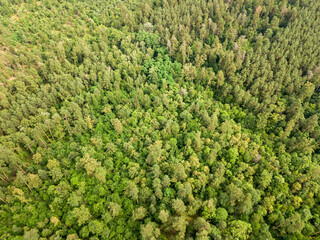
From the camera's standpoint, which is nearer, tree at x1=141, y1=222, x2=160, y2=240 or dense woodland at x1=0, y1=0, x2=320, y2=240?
tree at x1=141, y1=222, x2=160, y2=240

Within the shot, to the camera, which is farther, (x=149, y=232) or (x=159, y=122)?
(x=159, y=122)

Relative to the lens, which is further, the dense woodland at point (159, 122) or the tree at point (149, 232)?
the dense woodland at point (159, 122)

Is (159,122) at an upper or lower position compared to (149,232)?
upper

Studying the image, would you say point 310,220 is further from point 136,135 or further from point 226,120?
point 136,135

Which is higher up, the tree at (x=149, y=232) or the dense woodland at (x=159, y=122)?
the dense woodland at (x=159, y=122)

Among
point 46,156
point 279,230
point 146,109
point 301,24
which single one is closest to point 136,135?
point 146,109

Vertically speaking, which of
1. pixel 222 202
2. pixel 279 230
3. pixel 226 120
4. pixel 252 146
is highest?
pixel 226 120

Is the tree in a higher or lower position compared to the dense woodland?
lower

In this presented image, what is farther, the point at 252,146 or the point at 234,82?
the point at 234,82
